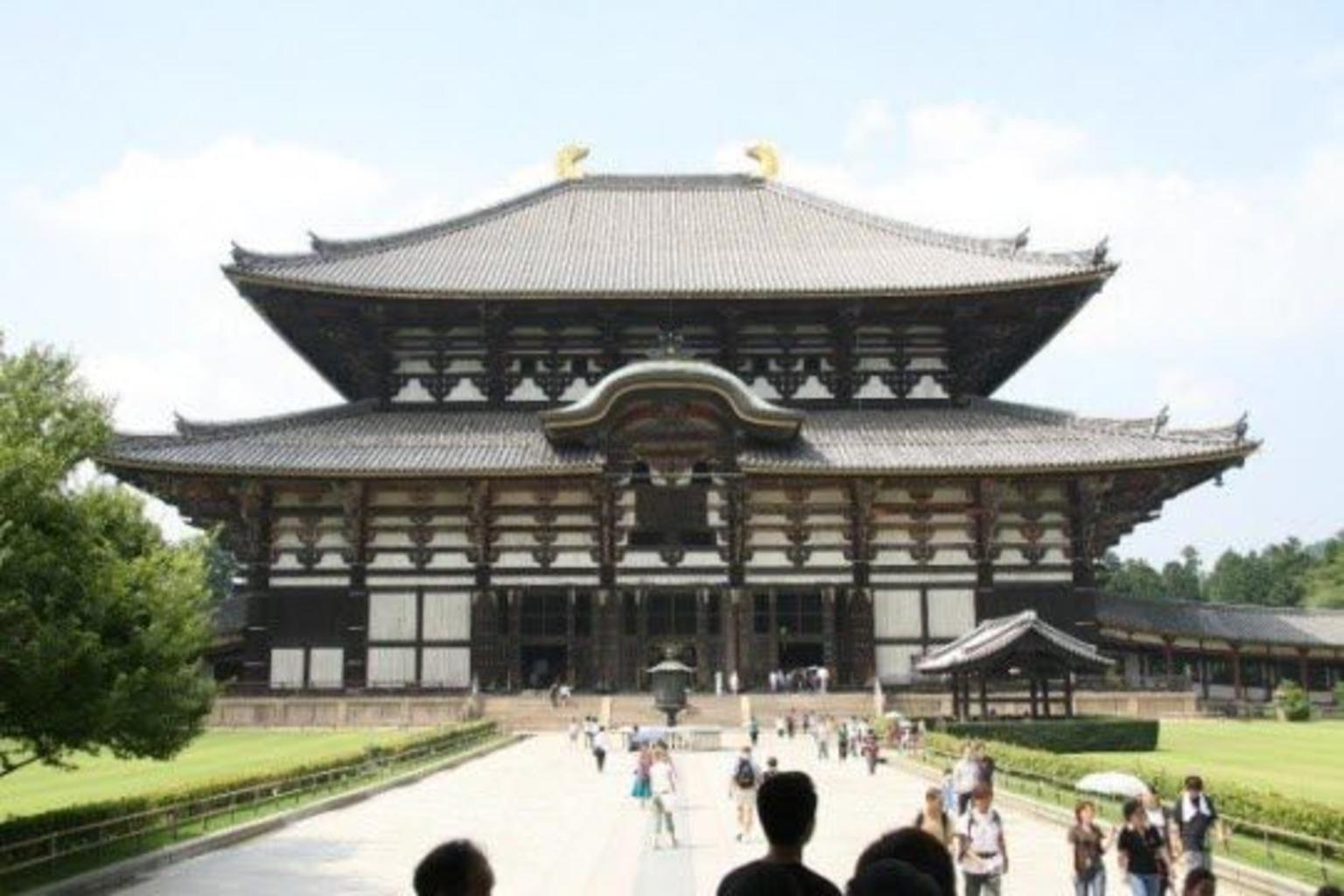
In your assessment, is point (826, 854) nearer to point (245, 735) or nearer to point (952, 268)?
point (245, 735)

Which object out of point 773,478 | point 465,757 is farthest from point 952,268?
point 465,757

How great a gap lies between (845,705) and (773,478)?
8871 mm

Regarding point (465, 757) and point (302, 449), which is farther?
point (302, 449)

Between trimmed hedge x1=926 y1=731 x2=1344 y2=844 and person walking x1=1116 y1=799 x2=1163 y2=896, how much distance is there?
16.7 ft

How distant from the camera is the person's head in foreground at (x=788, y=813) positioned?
243 inches

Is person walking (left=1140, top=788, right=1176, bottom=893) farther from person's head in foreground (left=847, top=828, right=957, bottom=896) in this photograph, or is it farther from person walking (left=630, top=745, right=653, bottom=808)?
person walking (left=630, top=745, right=653, bottom=808)

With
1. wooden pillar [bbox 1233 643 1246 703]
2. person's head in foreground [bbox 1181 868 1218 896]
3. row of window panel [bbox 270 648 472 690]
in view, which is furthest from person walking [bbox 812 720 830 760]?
person's head in foreground [bbox 1181 868 1218 896]

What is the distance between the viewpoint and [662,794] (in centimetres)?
2089

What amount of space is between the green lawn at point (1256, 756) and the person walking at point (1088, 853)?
8.18 meters

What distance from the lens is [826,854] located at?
65.4 feet

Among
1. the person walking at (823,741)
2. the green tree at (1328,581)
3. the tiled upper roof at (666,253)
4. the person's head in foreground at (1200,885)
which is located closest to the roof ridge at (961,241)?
the tiled upper roof at (666,253)

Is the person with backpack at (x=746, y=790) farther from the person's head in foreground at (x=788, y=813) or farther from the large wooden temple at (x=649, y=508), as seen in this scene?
the large wooden temple at (x=649, y=508)

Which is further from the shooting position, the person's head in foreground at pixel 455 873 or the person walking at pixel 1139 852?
the person walking at pixel 1139 852

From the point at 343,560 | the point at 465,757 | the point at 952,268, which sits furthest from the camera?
the point at 952,268
